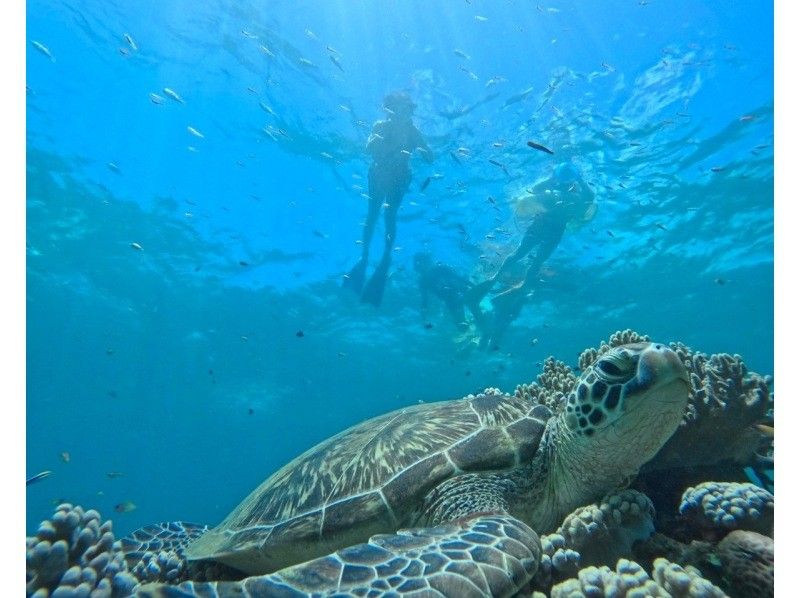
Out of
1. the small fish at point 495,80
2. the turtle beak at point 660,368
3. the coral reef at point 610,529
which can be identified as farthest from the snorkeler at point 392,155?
the coral reef at point 610,529

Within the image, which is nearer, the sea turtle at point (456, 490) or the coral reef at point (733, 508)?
the sea turtle at point (456, 490)

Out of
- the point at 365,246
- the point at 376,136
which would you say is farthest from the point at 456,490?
the point at 365,246

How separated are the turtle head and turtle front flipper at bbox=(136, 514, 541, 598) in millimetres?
624

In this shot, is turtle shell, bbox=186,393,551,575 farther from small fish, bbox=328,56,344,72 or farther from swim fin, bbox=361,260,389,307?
swim fin, bbox=361,260,389,307

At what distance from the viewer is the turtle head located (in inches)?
72.7

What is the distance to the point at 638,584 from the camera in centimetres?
143

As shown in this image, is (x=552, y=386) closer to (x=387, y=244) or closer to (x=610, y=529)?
(x=610, y=529)

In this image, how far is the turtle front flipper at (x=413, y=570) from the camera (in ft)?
4.21

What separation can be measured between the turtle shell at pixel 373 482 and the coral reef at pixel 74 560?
28.7 inches

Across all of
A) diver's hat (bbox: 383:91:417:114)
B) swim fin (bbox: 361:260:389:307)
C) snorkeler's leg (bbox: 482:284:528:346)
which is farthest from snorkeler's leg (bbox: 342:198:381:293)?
snorkeler's leg (bbox: 482:284:528:346)

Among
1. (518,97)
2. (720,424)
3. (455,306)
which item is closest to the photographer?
(720,424)

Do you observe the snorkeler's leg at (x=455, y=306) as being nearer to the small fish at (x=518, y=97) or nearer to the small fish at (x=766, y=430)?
the small fish at (x=518, y=97)

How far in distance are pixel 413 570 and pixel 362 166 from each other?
45.5 ft

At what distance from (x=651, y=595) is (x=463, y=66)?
12756mm
